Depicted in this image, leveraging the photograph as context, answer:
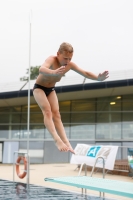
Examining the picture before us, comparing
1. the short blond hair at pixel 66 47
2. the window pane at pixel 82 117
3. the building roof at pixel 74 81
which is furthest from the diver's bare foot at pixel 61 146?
the window pane at pixel 82 117

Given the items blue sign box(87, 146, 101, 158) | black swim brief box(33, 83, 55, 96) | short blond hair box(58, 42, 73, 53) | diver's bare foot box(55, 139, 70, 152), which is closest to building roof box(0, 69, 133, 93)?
blue sign box(87, 146, 101, 158)

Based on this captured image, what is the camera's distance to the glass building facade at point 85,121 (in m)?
21.1

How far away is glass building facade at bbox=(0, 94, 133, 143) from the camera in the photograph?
69.4ft

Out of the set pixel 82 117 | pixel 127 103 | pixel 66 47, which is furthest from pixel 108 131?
pixel 66 47

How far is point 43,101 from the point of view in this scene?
12.4ft

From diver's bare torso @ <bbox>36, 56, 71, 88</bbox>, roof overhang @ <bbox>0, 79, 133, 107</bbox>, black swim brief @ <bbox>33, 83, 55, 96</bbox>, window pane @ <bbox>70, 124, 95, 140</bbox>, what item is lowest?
window pane @ <bbox>70, 124, 95, 140</bbox>

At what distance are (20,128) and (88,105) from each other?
488cm

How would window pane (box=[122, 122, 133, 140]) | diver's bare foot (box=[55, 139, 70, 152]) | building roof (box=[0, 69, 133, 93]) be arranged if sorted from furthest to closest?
window pane (box=[122, 122, 133, 140])
building roof (box=[0, 69, 133, 93])
diver's bare foot (box=[55, 139, 70, 152])

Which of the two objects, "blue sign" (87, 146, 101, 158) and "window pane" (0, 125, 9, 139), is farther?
"window pane" (0, 125, 9, 139)

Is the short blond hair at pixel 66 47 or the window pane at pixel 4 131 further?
the window pane at pixel 4 131

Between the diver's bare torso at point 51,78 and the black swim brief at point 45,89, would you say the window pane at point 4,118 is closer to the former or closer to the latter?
the black swim brief at point 45,89

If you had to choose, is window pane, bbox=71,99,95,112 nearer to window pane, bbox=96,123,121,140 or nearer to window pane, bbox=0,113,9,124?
window pane, bbox=96,123,121,140

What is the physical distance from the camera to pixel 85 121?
71.6ft

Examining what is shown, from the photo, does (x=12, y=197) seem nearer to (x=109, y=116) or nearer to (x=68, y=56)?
(x=68, y=56)
